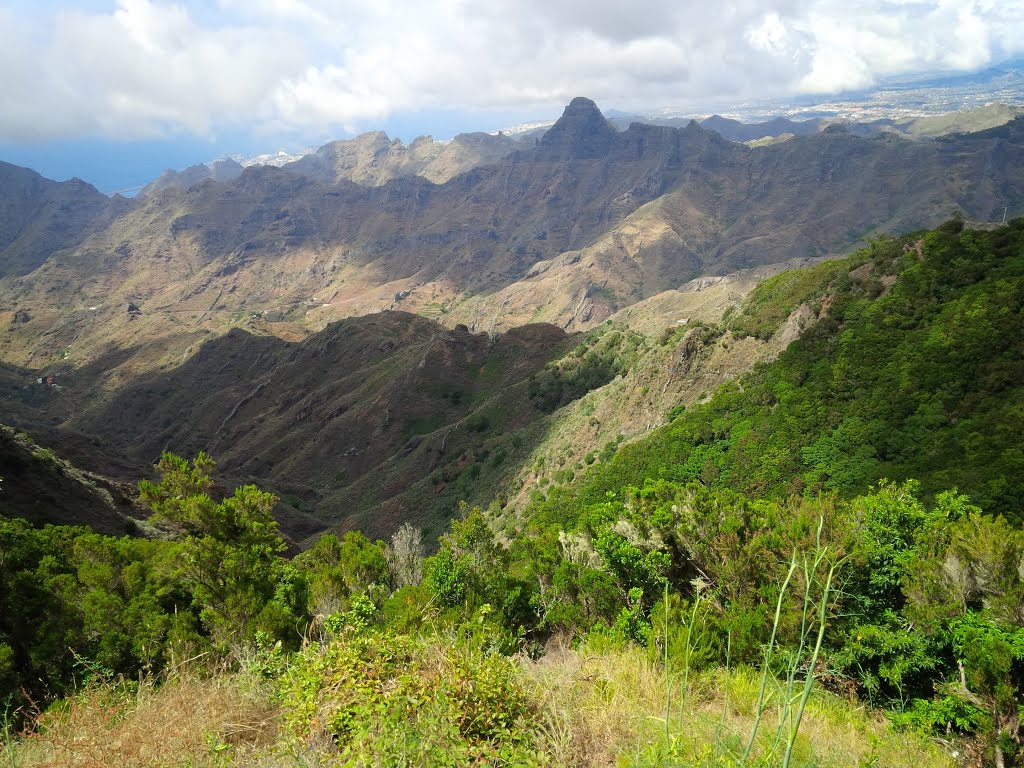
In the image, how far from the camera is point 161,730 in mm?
6859

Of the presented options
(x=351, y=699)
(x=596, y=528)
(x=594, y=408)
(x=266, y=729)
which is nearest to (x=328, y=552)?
(x=596, y=528)

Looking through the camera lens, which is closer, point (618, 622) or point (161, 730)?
point (161, 730)

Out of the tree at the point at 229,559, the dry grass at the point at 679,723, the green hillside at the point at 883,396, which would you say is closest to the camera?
the dry grass at the point at 679,723

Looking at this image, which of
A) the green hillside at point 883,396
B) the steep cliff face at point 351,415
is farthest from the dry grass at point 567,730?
the steep cliff face at point 351,415

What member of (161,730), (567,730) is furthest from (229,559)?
(567,730)

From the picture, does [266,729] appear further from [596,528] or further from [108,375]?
[108,375]

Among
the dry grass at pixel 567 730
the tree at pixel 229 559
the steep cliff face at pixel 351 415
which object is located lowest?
Answer: the steep cliff face at pixel 351 415

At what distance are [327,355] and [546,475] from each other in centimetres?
7243

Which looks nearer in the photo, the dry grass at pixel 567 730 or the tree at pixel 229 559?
the dry grass at pixel 567 730

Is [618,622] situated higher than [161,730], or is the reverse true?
[161,730]

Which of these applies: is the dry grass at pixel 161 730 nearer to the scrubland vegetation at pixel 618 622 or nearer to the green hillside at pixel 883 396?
the scrubland vegetation at pixel 618 622

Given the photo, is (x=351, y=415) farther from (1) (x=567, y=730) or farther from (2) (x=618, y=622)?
(1) (x=567, y=730)

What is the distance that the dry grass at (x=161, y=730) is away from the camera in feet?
21.2

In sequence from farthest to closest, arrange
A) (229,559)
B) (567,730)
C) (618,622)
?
1. (229,559)
2. (618,622)
3. (567,730)
